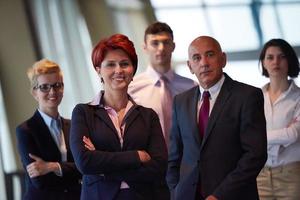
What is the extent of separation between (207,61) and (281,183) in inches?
45.0

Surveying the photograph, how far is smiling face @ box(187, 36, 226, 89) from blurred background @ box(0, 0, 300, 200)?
1.95 metres

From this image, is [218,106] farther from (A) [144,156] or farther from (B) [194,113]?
(A) [144,156]

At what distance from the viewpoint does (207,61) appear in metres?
2.53

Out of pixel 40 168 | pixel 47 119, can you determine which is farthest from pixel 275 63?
pixel 40 168

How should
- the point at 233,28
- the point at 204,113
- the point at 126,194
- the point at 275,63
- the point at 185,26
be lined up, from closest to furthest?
the point at 126,194 → the point at 204,113 → the point at 275,63 → the point at 233,28 → the point at 185,26

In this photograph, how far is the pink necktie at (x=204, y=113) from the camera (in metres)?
2.49

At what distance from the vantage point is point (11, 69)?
445 cm

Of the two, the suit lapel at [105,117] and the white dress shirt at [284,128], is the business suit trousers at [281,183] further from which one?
the suit lapel at [105,117]

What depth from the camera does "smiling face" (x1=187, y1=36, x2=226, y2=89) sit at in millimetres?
2529

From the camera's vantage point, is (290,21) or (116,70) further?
(290,21)

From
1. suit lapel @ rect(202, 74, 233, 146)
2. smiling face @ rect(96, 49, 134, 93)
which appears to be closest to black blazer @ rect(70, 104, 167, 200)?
smiling face @ rect(96, 49, 134, 93)

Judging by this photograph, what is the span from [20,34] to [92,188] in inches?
100

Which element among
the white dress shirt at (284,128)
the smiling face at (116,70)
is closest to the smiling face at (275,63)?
the white dress shirt at (284,128)

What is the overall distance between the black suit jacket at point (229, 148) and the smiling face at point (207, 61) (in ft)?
0.24
